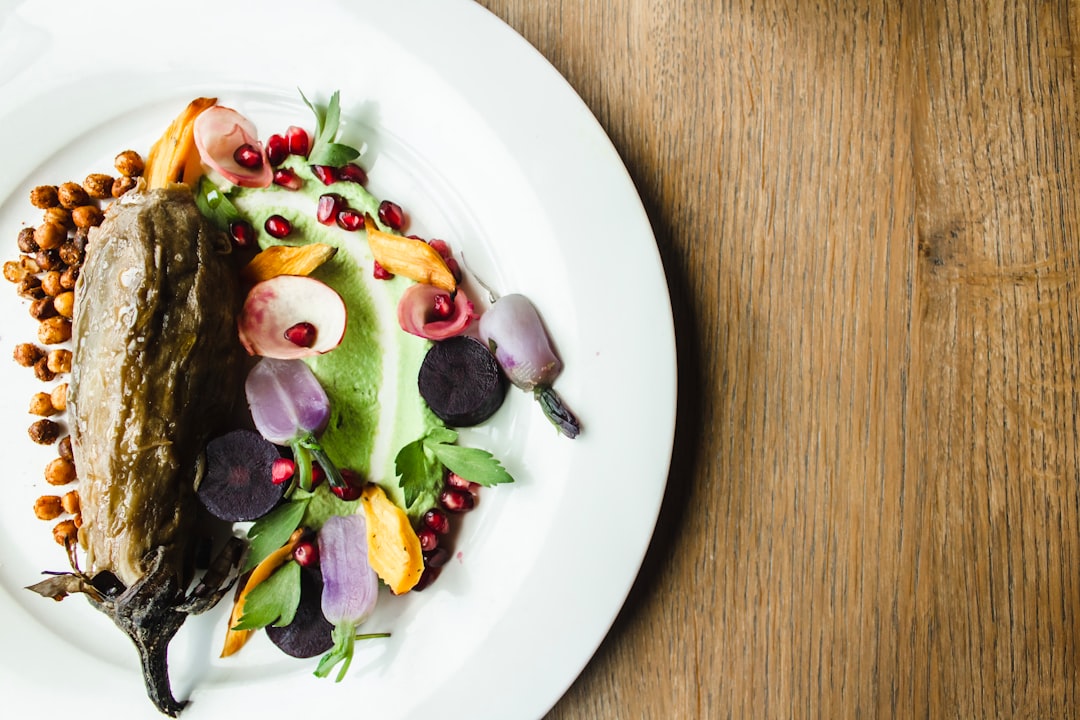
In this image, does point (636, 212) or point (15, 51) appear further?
point (15, 51)

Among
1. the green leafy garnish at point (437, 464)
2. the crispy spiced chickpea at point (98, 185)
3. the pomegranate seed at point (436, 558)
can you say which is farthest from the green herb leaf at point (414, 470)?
the crispy spiced chickpea at point (98, 185)

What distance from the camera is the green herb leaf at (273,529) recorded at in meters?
1.44

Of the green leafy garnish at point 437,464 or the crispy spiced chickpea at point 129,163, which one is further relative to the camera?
the crispy spiced chickpea at point 129,163

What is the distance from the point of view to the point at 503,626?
4.64ft

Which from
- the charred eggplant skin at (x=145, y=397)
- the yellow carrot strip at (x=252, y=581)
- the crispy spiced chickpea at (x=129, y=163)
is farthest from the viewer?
the crispy spiced chickpea at (x=129, y=163)

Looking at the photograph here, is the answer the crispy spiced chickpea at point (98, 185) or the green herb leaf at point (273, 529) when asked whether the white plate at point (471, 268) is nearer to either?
the crispy spiced chickpea at point (98, 185)


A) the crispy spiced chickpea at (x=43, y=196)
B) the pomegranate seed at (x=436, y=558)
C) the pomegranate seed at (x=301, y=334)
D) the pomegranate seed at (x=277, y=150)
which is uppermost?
the pomegranate seed at (x=277, y=150)

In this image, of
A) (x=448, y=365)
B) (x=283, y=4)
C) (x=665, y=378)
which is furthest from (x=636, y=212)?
(x=283, y=4)

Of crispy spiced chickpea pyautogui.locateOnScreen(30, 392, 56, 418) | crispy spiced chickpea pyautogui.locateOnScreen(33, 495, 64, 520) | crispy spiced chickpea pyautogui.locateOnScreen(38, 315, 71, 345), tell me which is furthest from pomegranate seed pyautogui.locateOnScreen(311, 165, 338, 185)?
crispy spiced chickpea pyautogui.locateOnScreen(33, 495, 64, 520)

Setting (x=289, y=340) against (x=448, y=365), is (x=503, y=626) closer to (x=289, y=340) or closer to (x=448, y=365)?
(x=448, y=365)

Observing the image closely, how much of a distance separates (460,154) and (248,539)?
2.96 feet

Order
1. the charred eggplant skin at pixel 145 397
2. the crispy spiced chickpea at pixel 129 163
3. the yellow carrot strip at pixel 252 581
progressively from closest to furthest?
the charred eggplant skin at pixel 145 397
the yellow carrot strip at pixel 252 581
the crispy spiced chickpea at pixel 129 163

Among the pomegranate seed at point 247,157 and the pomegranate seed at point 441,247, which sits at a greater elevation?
the pomegranate seed at point 247,157

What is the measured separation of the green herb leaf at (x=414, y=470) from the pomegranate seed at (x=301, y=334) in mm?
289
